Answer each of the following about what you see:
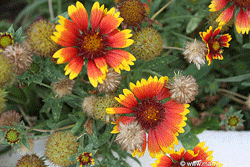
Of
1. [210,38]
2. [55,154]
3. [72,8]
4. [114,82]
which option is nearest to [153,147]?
[114,82]

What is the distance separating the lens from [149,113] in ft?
4.77

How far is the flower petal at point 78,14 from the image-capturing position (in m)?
1.37

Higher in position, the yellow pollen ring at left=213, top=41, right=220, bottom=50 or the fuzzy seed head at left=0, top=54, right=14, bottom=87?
the fuzzy seed head at left=0, top=54, right=14, bottom=87

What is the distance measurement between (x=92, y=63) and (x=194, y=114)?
3.86 feet

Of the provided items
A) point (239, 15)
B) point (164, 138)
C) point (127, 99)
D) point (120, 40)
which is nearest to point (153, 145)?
point (164, 138)

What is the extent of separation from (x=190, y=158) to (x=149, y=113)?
0.40 meters

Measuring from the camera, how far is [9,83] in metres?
1.45

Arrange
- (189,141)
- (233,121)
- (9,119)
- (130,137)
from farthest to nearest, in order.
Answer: (233,121) < (189,141) < (9,119) < (130,137)

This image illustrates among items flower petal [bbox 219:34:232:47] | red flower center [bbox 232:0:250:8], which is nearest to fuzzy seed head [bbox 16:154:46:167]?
flower petal [bbox 219:34:232:47]

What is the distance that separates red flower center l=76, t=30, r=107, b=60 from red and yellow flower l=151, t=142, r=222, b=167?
29.0 inches

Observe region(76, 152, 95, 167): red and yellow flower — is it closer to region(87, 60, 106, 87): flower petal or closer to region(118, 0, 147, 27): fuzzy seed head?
region(87, 60, 106, 87): flower petal

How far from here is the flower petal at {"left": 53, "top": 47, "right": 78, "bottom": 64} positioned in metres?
1.27

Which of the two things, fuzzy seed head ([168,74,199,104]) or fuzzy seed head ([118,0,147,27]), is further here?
fuzzy seed head ([118,0,147,27])

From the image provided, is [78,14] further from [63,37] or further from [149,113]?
[149,113]
